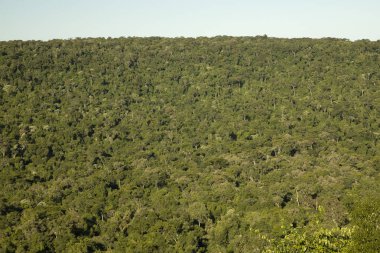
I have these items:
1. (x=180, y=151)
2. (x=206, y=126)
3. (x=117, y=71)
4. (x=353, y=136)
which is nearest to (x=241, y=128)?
(x=206, y=126)

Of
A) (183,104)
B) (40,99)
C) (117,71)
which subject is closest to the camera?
(40,99)

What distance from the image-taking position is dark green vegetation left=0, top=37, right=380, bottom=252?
68.9 meters

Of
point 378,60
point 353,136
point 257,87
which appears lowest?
point 353,136

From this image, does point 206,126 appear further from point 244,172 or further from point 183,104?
point 244,172

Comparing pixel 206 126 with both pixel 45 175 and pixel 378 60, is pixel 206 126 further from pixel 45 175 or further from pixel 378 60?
pixel 378 60

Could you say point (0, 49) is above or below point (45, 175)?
above

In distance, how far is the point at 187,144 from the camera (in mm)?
113438

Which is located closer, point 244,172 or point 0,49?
point 244,172

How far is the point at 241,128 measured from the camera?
119750 mm

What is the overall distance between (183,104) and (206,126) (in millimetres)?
14129

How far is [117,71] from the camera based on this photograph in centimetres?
14412

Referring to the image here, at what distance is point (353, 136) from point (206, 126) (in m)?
37.8

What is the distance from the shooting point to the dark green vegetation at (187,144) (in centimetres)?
6888

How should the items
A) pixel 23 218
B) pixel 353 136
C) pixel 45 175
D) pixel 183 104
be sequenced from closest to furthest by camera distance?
pixel 23 218
pixel 45 175
pixel 353 136
pixel 183 104
